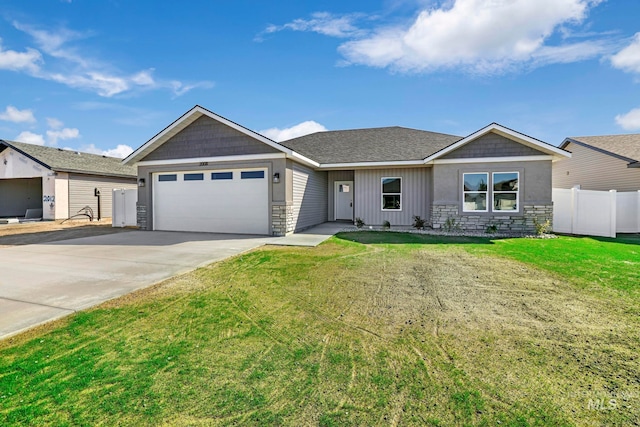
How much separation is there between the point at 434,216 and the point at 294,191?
5838 millimetres

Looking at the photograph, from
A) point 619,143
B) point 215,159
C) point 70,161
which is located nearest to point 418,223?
point 215,159

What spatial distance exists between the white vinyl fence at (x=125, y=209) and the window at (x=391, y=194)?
1192 cm

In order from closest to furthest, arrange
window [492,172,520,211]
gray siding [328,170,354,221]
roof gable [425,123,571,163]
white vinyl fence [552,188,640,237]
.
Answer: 1. roof gable [425,123,571,163]
2. white vinyl fence [552,188,640,237]
3. window [492,172,520,211]
4. gray siding [328,170,354,221]

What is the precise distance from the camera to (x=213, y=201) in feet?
40.8

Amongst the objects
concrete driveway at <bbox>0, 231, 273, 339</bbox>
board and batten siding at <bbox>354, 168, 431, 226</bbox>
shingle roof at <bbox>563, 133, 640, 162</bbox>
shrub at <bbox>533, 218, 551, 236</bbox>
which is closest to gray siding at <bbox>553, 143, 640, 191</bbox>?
shingle roof at <bbox>563, 133, 640, 162</bbox>

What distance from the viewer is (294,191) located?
1210 cm

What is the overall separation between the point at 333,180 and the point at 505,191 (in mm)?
7806

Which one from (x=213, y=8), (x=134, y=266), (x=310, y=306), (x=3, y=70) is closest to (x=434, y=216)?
(x=310, y=306)

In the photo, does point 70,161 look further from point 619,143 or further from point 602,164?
point 619,143

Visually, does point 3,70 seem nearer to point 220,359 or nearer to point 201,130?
point 201,130

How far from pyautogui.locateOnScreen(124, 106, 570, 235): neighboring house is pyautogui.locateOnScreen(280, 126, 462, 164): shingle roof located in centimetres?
13

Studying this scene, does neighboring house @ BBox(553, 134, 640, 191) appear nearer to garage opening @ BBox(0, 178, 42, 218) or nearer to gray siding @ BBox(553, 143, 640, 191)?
gray siding @ BBox(553, 143, 640, 191)

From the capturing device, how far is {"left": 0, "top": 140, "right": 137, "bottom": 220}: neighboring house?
17.9 m

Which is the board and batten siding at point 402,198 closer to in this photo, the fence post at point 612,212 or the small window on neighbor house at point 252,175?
the small window on neighbor house at point 252,175
